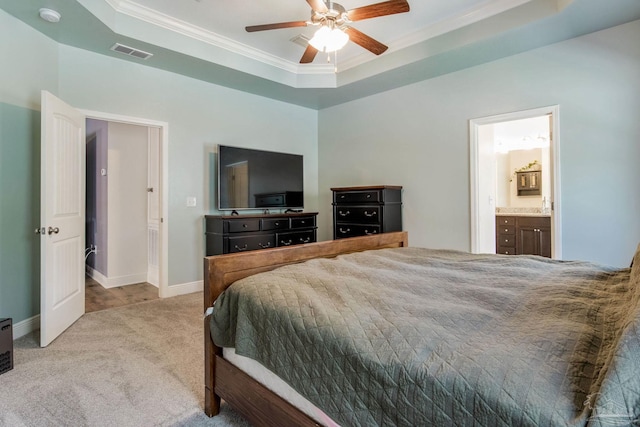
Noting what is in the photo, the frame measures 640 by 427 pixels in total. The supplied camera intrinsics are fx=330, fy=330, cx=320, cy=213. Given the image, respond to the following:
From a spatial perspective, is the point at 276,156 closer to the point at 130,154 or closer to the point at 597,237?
the point at 130,154

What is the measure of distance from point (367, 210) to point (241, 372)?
117 inches

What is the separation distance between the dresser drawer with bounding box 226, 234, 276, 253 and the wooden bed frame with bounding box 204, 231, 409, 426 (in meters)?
2.01

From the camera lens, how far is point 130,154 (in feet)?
15.2

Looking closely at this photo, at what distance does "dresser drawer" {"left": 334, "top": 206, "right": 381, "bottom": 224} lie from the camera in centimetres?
413

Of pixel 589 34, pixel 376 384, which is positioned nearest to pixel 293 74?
pixel 589 34

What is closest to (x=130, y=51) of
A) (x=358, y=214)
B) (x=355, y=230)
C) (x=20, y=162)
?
(x=20, y=162)

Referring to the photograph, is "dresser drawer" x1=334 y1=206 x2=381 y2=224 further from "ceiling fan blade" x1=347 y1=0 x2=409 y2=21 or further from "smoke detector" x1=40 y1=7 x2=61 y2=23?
"smoke detector" x1=40 y1=7 x2=61 y2=23

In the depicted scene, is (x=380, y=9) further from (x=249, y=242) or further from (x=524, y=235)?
(x=524, y=235)

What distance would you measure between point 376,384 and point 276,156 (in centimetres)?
399

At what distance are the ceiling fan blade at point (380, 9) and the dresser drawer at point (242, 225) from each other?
2.44 meters

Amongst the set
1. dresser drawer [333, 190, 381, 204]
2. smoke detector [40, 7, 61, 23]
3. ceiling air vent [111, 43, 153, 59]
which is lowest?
dresser drawer [333, 190, 381, 204]

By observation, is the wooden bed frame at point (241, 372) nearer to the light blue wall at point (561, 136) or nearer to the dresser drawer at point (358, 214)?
the dresser drawer at point (358, 214)

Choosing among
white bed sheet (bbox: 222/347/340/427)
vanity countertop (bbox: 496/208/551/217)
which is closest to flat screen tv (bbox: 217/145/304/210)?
white bed sheet (bbox: 222/347/340/427)

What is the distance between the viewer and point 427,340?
95cm
